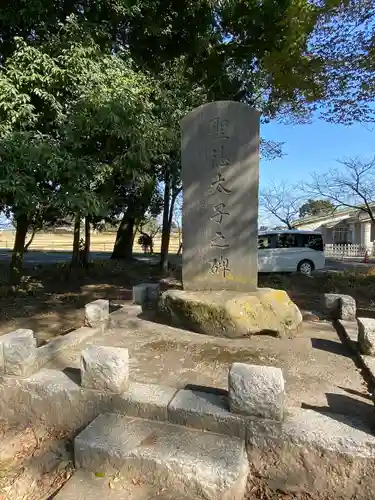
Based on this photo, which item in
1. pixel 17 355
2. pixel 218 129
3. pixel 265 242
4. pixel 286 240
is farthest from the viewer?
pixel 265 242

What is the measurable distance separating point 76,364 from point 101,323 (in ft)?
3.70

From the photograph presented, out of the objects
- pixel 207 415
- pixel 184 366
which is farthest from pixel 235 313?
pixel 207 415

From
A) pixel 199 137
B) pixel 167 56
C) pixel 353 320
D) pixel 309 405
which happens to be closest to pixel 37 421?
pixel 309 405

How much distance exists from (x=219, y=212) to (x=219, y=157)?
731 millimetres

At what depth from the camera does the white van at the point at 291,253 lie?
13.8 m

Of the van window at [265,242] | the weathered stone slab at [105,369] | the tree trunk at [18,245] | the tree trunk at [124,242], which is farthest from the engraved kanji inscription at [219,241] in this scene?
the tree trunk at [124,242]

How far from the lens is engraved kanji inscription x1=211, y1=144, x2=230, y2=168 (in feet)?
15.0

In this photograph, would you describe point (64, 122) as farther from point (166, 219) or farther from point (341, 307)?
point (166, 219)

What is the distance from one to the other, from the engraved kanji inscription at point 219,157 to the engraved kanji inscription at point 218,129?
0.14 metres

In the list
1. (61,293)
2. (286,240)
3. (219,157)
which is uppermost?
(219,157)

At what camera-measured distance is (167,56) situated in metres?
7.45

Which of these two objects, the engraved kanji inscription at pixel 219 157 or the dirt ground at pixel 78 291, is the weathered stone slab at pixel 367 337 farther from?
the dirt ground at pixel 78 291

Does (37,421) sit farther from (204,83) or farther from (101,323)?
(204,83)

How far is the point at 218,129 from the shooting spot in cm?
460
